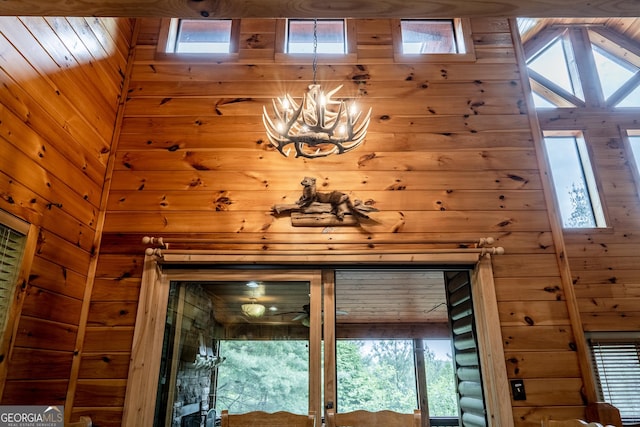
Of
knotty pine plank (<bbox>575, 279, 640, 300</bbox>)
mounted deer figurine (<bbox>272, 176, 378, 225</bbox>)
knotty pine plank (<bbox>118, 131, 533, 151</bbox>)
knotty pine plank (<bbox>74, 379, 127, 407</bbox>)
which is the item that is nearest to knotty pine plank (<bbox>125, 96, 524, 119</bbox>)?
knotty pine plank (<bbox>118, 131, 533, 151</bbox>)

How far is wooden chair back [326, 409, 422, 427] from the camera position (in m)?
1.92

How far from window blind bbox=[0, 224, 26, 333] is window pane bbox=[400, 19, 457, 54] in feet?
10.4

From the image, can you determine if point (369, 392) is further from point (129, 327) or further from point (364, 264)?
point (129, 327)

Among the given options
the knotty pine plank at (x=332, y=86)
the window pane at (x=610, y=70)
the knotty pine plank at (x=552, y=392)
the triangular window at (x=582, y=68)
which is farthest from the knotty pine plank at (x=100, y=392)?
the window pane at (x=610, y=70)

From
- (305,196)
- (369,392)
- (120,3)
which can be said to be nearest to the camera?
(120,3)

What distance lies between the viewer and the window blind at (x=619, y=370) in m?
3.84

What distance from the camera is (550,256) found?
2.95 metres

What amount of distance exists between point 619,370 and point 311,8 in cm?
435

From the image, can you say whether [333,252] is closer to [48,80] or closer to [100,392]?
[100,392]

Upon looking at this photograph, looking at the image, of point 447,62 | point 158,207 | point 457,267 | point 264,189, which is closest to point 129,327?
point 158,207

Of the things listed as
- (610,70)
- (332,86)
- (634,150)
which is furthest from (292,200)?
(610,70)

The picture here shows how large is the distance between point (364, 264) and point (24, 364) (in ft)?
6.83

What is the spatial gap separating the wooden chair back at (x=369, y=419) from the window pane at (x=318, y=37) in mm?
Answer: 2860

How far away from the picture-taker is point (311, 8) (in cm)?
163
